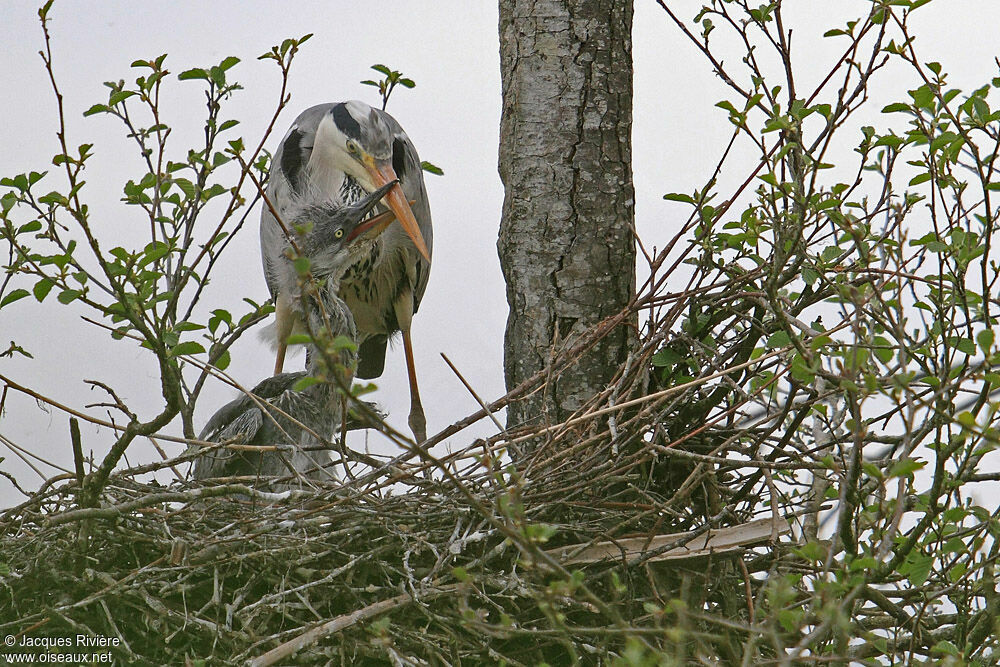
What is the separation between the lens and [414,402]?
4.57 metres

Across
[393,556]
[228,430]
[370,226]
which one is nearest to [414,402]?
[370,226]

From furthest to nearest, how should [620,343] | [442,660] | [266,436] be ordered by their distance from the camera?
[266,436] < [620,343] < [442,660]

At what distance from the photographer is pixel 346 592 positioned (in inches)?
81.3

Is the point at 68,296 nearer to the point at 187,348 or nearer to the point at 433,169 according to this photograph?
the point at 187,348

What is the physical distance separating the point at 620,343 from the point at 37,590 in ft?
4.91

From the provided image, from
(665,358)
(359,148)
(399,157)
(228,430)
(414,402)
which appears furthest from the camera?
(414,402)

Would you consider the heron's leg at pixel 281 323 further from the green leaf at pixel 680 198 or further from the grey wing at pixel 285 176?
the green leaf at pixel 680 198

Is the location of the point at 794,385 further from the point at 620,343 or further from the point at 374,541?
the point at 374,541

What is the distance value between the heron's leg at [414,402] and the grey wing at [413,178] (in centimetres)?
28

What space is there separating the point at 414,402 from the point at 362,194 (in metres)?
1.09

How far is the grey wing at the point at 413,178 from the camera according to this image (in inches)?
165

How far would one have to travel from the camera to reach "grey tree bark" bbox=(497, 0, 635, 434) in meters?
2.56

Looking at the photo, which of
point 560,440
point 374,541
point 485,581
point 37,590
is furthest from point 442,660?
point 37,590

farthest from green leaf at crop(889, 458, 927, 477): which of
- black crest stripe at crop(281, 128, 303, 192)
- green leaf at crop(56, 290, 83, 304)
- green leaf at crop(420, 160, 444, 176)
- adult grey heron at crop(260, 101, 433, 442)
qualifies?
black crest stripe at crop(281, 128, 303, 192)
